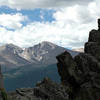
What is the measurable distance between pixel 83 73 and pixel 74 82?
151 inches

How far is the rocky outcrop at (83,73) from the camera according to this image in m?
69.8

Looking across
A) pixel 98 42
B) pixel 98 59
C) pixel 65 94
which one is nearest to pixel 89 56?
pixel 98 59

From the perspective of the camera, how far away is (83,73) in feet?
238

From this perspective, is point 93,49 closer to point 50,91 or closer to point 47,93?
point 50,91

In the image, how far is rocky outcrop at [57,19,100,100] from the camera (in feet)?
229

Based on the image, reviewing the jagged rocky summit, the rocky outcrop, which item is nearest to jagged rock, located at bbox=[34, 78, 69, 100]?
the jagged rocky summit

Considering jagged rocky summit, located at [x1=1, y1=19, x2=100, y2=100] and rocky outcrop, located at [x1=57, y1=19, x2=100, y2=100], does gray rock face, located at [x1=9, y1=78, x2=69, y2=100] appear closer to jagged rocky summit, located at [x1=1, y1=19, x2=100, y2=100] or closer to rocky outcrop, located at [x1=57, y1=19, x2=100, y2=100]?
jagged rocky summit, located at [x1=1, y1=19, x2=100, y2=100]

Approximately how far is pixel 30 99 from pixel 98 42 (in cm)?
2875

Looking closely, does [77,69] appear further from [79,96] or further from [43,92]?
[43,92]

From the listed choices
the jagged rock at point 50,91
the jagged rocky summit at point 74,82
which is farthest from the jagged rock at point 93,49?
the jagged rock at point 50,91

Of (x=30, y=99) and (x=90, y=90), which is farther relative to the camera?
(x=90, y=90)

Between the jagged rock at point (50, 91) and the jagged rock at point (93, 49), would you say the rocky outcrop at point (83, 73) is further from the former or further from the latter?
the jagged rock at point (50, 91)

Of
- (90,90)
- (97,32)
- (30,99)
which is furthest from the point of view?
(97,32)

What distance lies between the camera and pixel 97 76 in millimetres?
70312
